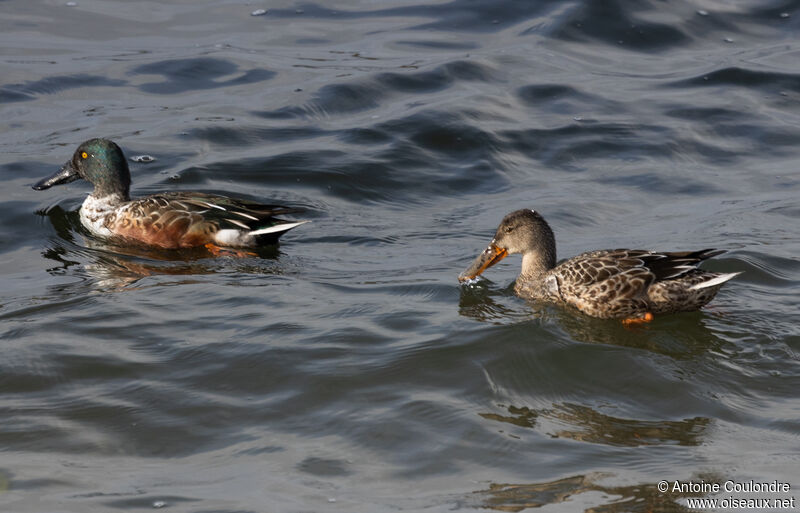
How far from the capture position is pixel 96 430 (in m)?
6.30

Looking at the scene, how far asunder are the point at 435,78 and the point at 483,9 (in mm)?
3056

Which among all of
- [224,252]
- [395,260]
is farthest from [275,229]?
[395,260]

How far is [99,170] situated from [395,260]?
3396 mm

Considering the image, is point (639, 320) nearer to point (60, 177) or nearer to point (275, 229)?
point (275, 229)

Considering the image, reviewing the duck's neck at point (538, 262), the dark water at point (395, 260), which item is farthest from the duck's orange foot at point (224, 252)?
the duck's neck at point (538, 262)

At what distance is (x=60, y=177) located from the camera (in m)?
11.1

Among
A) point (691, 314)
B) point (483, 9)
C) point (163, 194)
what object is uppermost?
point (483, 9)

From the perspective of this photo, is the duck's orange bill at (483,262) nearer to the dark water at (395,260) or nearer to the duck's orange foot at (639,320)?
the dark water at (395,260)

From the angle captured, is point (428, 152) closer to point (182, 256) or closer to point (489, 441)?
point (182, 256)

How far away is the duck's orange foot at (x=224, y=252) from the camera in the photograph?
396 inches

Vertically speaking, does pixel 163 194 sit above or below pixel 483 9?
below

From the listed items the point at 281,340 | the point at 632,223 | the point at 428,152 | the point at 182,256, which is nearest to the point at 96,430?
the point at 281,340

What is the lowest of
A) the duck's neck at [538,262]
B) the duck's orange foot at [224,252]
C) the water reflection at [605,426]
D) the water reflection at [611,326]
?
the water reflection at [611,326]

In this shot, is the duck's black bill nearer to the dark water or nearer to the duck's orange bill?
the dark water
